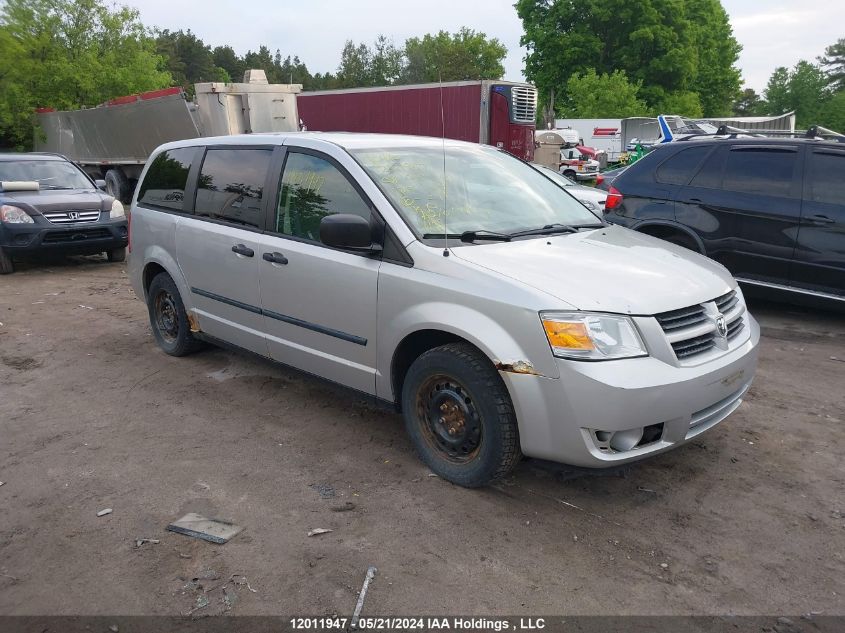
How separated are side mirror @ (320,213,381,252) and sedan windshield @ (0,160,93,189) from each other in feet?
28.2

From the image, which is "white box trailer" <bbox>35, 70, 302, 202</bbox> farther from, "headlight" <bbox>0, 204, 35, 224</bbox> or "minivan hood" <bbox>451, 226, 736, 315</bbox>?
"minivan hood" <bbox>451, 226, 736, 315</bbox>

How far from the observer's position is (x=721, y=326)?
3.53m

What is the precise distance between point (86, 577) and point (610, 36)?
49.9 meters

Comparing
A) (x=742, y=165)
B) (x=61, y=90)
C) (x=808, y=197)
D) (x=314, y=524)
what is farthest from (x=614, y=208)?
(x=61, y=90)

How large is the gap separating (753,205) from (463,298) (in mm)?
4478

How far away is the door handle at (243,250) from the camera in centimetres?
454

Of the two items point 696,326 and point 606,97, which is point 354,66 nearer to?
point 606,97

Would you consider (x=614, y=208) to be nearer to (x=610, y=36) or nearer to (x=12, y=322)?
(x=12, y=322)

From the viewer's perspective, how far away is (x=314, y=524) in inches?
131

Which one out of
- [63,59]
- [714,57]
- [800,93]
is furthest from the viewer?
[800,93]

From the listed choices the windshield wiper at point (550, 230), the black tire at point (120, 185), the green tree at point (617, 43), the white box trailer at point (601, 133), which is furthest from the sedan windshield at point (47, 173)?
the green tree at point (617, 43)

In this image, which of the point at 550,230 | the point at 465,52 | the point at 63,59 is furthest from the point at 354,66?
the point at 550,230

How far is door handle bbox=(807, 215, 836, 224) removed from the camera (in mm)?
6191

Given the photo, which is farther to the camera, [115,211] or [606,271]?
[115,211]
